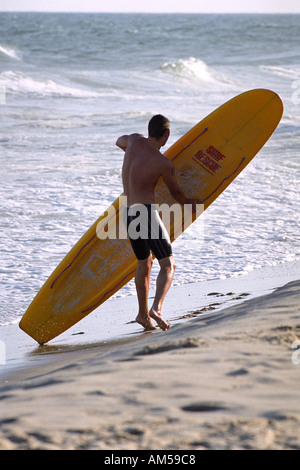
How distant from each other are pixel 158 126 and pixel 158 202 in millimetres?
969

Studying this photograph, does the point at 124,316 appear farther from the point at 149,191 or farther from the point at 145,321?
the point at 149,191

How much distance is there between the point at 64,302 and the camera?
486cm

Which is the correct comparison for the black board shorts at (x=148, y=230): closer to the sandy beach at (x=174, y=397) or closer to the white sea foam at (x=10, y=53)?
the sandy beach at (x=174, y=397)

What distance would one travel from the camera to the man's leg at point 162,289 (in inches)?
164

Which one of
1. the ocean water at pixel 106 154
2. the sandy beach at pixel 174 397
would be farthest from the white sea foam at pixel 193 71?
the sandy beach at pixel 174 397

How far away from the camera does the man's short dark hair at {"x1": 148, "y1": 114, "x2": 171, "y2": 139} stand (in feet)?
13.8

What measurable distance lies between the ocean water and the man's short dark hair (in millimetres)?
1854

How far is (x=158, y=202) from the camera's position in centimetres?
508

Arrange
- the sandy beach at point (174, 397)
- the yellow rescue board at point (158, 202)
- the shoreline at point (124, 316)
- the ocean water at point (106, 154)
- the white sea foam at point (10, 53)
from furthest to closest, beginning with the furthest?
1. the white sea foam at point (10, 53)
2. the ocean water at point (106, 154)
3. the yellow rescue board at point (158, 202)
4. the shoreline at point (124, 316)
5. the sandy beach at point (174, 397)

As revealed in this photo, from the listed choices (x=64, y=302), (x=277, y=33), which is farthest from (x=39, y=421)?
(x=277, y=33)

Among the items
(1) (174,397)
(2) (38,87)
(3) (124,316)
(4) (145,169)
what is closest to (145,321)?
(3) (124,316)

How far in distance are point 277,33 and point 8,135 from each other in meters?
38.5

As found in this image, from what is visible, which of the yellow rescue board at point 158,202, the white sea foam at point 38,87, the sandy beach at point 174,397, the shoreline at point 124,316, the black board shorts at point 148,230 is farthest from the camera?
the white sea foam at point 38,87

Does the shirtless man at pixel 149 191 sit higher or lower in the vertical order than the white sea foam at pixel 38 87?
lower
